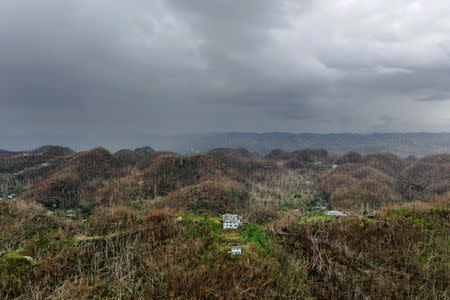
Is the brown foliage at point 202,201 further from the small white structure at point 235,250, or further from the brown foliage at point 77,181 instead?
the brown foliage at point 77,181

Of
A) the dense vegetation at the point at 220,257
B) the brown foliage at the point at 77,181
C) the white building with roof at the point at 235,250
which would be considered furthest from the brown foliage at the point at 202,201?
the brown foliage at the point at 77,181

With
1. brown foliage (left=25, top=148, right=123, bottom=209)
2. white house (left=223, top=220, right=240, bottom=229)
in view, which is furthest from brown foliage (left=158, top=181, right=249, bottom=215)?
brown foliage (left=25, top=148, right=123, bottom=209)

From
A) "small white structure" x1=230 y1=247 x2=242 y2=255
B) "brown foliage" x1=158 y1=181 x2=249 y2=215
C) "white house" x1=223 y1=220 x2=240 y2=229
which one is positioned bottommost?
"brown foliage" x1=158 y1=181 x2=249 y2=215

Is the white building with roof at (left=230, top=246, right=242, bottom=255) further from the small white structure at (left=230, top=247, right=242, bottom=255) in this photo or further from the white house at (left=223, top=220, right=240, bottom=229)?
the white house at (left=223, top=220, right=240, bottom=229)

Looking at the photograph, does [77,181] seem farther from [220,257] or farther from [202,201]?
[220,257]

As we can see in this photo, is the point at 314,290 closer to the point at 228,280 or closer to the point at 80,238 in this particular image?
the point at 228,280

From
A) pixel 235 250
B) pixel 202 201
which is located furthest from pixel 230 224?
pixel 202 201

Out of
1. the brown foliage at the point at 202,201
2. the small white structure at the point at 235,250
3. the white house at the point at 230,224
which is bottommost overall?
the brown foliage at the point at 202,201

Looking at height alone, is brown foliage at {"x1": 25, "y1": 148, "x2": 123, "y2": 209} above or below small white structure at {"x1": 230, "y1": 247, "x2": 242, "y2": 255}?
below

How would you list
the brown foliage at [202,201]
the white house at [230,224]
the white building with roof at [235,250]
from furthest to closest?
1. the brown foliage at [202,201]
2. the white house at [230,224]
3. the white building with roof at [235,250]

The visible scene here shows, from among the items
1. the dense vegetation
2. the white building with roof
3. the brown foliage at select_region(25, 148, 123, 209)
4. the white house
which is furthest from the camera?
the brown foliage at select_region(25, 148, 123, 209)

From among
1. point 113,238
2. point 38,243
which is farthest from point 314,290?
point 38,243
